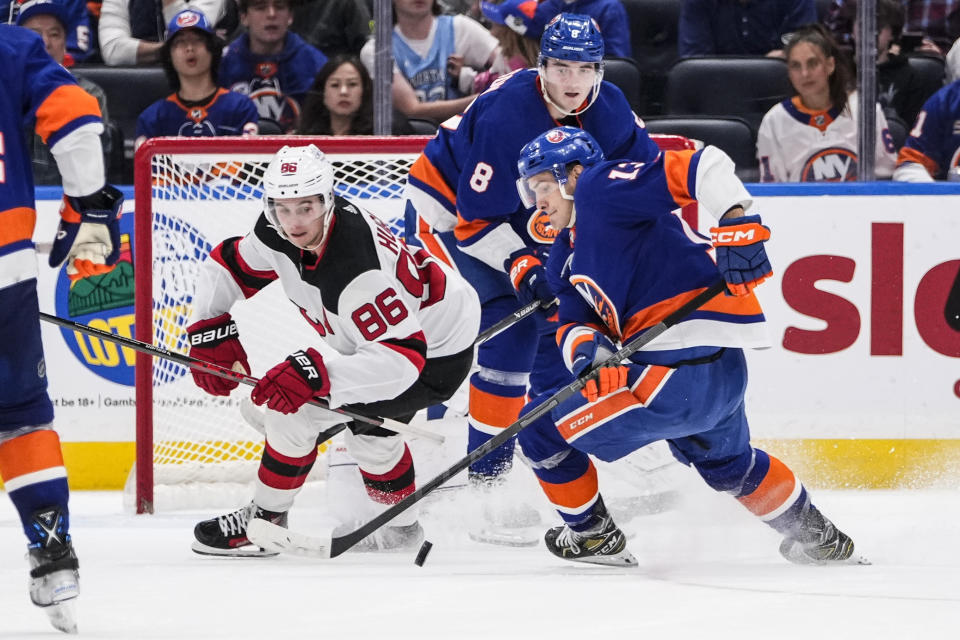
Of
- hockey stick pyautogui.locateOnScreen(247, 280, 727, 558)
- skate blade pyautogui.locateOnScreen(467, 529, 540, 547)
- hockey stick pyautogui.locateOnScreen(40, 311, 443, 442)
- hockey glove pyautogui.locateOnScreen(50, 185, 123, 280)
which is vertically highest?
hockey glove pyautogui.locateOnScreen(50, 185, 123, 280)

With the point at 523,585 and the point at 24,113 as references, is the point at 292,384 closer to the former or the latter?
the point at 523,585

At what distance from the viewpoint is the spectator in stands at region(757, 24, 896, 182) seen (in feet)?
14.5

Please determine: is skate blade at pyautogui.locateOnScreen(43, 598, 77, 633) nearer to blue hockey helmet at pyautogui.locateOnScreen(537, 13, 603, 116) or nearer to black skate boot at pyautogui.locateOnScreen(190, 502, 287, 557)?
black skate boot at pyautogui.locateOnScreen(190, 502, 287, 557)

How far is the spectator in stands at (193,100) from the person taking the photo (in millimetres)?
4520

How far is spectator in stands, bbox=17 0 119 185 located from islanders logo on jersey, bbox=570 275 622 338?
189 centimetres

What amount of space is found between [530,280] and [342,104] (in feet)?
3.51

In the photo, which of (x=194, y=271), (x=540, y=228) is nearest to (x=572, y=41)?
(x=540, y=228)

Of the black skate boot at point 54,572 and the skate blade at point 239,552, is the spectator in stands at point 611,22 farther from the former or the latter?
the black skate boot at point 54,572

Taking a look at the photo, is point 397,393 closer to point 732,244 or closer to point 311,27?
point 732,244

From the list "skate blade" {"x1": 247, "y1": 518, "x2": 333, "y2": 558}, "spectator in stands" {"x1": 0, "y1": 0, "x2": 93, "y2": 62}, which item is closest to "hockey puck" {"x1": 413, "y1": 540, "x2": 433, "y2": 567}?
"skate blade" {"x1": 247, "y1": 518, "x2": 333, "y2": 558}

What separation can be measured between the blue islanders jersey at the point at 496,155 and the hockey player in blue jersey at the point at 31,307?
1.21 meters

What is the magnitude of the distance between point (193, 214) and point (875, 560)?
2.15m

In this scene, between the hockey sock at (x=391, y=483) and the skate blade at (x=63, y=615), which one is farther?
the hockey sock at (x=391, y=483)

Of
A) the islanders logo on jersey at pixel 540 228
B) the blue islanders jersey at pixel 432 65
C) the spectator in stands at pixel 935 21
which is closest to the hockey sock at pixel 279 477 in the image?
the islanders logo on jersey at pixel 540 228
